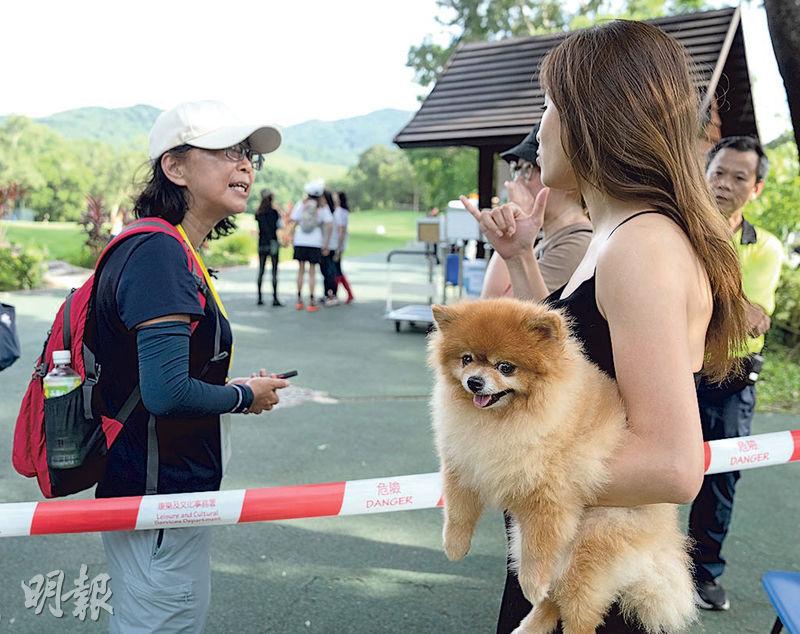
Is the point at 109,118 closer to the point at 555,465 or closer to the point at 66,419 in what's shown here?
the point at 66,419

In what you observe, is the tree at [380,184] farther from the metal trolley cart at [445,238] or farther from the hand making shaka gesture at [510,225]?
the hand making shaka gesture at [510,225]

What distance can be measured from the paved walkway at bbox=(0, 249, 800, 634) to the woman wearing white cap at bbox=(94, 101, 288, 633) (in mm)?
1452

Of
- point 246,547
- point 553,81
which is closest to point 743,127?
point 246,547

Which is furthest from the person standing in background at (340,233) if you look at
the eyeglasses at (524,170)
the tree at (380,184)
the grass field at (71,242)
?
the tree at (380,184)

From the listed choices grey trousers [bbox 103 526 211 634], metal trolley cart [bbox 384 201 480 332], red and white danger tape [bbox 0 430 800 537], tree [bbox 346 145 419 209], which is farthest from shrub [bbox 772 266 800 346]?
tree [bbox 346 145 419 209]

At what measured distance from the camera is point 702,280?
1.31 meters

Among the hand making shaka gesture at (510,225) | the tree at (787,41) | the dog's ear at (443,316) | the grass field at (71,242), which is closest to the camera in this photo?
the dog's ear at (443,316)

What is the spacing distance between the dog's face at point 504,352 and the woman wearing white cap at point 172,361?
76 cm

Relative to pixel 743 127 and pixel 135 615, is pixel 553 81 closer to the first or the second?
pixel 135 615

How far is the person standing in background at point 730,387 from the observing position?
3518 mm

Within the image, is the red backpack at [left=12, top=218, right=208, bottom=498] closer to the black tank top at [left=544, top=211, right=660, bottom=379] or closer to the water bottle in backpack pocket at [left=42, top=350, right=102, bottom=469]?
the water bottle in backpack pocket at [left=42, top=350, right=102, bottom=469]

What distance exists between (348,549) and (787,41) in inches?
139

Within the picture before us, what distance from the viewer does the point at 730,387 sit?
354 centimetres

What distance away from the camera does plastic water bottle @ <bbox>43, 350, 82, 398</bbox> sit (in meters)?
1.85
